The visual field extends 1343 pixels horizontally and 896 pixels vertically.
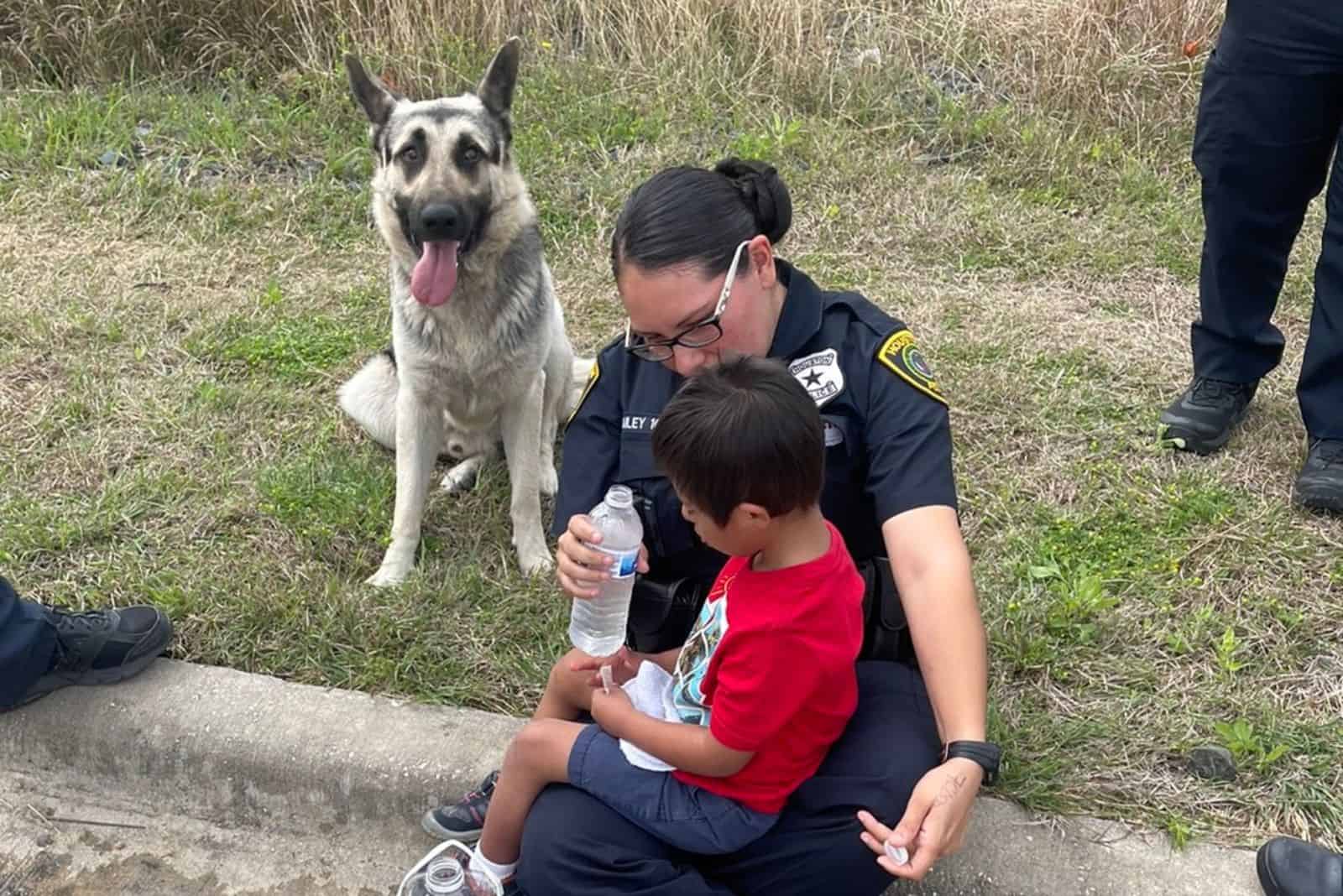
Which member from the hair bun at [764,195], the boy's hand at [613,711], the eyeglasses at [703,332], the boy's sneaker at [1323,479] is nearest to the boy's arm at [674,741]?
the boy's hand at [613,711]

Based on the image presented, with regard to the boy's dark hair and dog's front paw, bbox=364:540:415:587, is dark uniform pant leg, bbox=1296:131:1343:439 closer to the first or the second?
the boy's dark hair

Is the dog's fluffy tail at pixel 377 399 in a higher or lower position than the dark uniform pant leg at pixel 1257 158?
lower

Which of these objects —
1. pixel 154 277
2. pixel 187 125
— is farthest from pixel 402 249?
pixel 187 125

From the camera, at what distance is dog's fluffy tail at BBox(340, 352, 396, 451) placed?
12.3 ft

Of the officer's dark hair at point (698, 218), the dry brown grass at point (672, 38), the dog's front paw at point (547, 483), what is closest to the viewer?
the officer's dark hair at point (698, 218)

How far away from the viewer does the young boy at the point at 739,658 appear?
72.4 inches

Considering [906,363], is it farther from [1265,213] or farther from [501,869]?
[1265,213]

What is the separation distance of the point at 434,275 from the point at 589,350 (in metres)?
1.31

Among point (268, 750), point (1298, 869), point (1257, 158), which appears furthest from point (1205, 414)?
point (268, 750)

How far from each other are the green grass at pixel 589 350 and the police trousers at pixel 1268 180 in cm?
30

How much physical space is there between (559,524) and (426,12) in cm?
467

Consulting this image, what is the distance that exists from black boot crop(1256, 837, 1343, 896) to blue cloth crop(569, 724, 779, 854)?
A: 95cm

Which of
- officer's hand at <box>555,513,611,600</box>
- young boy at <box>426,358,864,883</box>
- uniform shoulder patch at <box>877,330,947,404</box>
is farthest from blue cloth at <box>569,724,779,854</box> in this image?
uniform shoulder patch at <box>877,330,947,404</box>

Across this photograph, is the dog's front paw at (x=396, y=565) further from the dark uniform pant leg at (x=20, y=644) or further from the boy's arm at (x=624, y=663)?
the boy's arm at (x=624, y=663)
